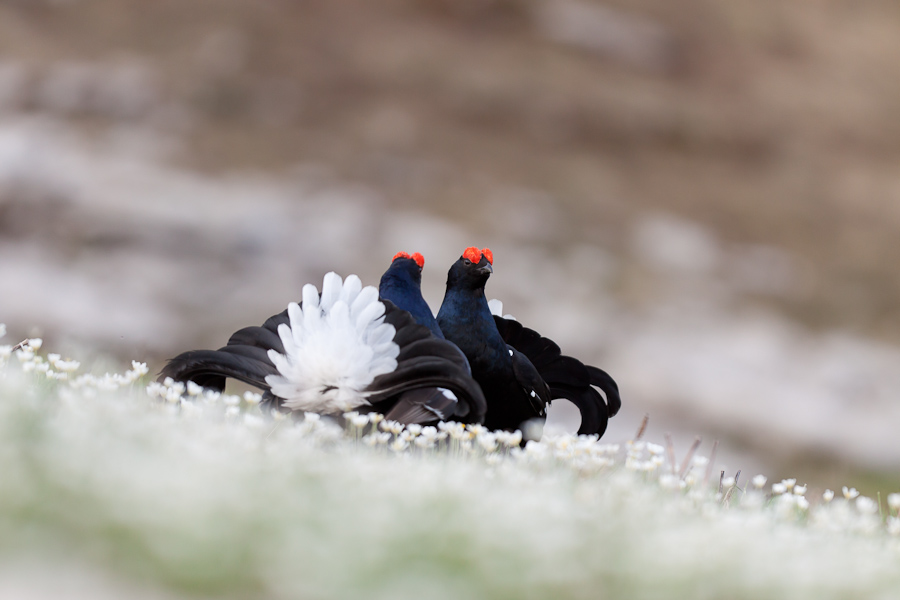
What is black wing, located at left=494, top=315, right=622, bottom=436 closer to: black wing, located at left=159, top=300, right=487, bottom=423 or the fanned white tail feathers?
black wing, located at left=159, top=300, right=487, bottom=423

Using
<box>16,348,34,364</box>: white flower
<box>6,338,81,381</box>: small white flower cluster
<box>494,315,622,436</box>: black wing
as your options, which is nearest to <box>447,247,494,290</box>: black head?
<box>494,315,622,436</box>: black wing

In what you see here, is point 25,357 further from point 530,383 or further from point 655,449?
point 655,449

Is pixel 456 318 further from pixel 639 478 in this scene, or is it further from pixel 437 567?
pixel 437 567

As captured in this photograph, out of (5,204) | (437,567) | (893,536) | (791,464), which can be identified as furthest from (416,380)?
(5,204)

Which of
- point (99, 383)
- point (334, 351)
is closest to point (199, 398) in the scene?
point (99, 383)

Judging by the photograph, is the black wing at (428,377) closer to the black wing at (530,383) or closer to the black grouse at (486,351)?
the black grouse at (486,351)

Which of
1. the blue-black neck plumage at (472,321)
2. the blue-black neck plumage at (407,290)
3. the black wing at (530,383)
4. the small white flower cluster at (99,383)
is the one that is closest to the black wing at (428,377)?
the blue-black neck plumage at (407,290)
